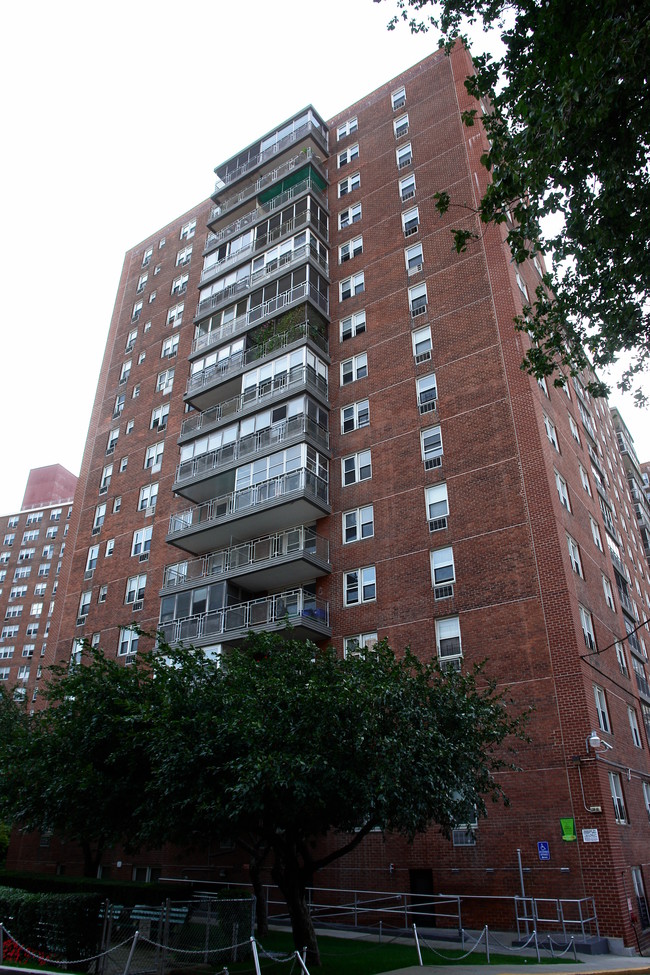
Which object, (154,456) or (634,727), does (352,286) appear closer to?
(154,456)

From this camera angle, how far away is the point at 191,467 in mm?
31703

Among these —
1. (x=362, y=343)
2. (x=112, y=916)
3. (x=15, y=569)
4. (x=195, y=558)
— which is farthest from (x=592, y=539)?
(x=15, y=569)

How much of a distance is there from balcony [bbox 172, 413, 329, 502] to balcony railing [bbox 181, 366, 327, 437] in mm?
1513

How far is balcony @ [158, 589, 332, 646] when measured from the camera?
987 inches

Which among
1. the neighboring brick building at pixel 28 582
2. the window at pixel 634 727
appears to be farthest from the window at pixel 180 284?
the neighboring brick building at pixel 28 582

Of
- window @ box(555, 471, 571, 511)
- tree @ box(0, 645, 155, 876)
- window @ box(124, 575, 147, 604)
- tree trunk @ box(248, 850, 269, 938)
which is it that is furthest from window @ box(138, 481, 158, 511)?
tree trunk @ box(248, 850, 269, 938)

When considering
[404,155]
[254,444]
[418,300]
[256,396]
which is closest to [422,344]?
[418,300]

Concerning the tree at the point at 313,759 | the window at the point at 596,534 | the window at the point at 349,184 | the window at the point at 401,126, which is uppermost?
the window at the point at 401,126

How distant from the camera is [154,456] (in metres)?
37.2

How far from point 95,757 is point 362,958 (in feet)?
24.1

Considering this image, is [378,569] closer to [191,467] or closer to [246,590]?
[246,590]

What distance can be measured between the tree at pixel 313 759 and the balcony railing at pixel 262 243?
2599 centimetres

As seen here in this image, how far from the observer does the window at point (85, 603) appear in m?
36.1

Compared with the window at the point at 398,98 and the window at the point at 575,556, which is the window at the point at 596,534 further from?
the window at the point at 398,98
